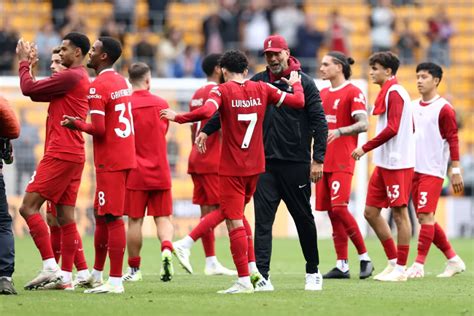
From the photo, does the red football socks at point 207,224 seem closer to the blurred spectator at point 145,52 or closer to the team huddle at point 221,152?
the team huddle at point 221,152

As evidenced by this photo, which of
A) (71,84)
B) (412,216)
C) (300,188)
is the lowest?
(412,216)

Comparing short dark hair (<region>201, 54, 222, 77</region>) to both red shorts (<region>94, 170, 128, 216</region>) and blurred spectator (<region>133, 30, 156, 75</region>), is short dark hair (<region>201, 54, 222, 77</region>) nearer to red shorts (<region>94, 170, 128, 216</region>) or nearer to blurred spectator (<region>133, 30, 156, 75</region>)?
red shorts (<region>94, 170, 128, 216</region>)

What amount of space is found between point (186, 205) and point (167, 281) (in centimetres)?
859

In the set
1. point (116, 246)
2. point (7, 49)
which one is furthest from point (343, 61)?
point (7, 49)

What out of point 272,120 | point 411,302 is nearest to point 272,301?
point 411,302

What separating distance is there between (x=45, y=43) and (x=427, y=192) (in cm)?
1308

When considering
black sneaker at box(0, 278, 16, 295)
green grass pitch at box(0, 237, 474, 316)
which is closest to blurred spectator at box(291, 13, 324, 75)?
green grass pitch at box(0, 237, 474, 316)

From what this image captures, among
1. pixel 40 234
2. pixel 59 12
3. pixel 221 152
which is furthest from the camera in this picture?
pixel 59 12

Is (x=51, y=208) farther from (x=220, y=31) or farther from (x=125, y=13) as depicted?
(x=125, y=13)

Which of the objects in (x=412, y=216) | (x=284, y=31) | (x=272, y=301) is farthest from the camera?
(x=284, y=31)

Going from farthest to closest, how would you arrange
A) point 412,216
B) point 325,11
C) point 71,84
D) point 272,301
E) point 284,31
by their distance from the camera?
1. point 325,11
2. point 284,31
3. point 412,216
4. point 71,84
5. point 272,301

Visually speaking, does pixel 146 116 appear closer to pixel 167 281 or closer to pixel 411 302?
pixel 167 281

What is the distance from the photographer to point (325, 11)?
29.5 meters

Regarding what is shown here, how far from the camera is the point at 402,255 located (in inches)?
534
